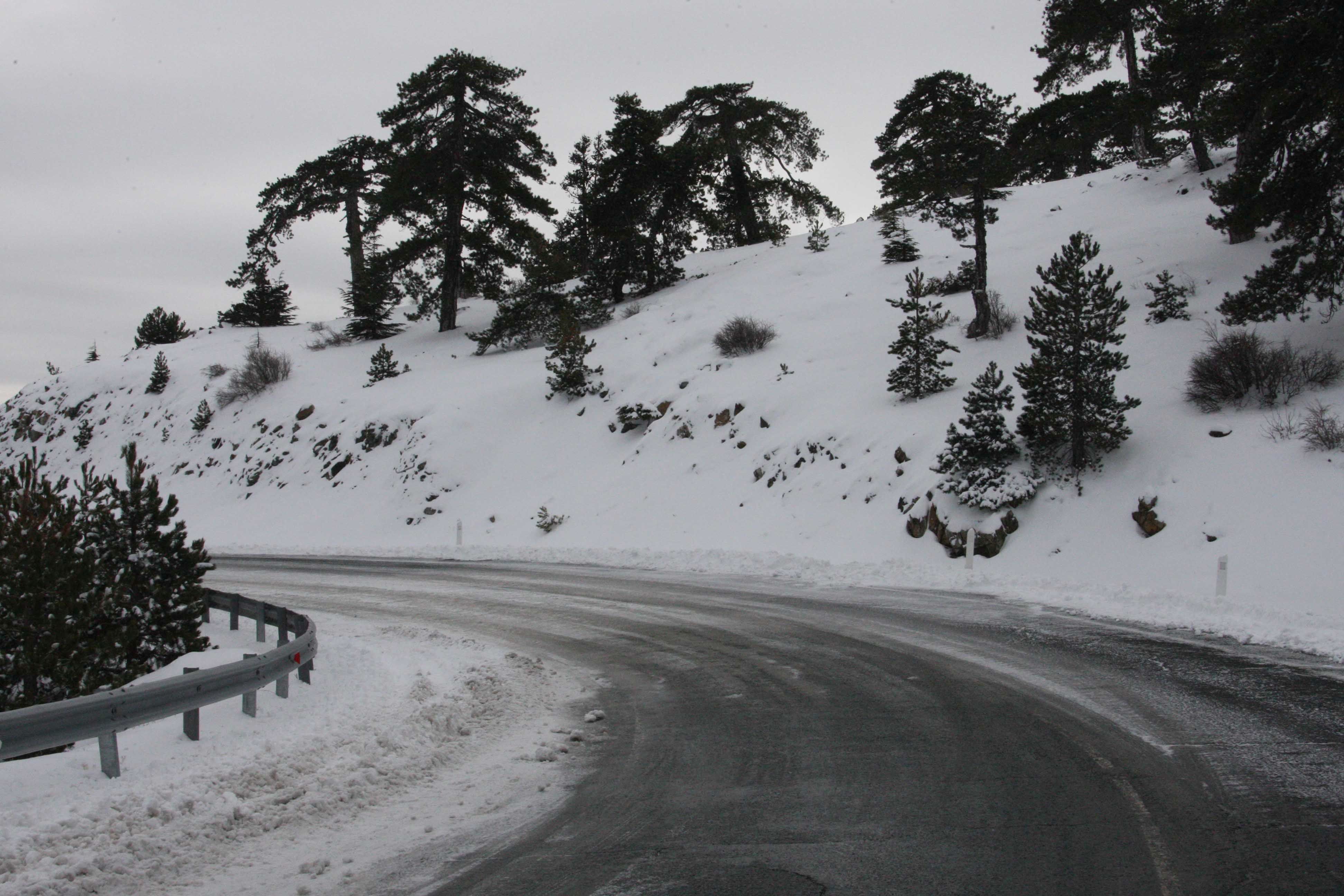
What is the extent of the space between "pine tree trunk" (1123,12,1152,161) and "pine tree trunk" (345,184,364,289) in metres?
36.5

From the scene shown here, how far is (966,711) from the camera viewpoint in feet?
22.0

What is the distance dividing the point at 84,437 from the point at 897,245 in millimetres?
39167

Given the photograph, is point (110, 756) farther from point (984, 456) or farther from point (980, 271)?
point (980, 271)

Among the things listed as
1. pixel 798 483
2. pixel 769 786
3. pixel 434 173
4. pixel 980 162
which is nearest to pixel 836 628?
pixel 769 786

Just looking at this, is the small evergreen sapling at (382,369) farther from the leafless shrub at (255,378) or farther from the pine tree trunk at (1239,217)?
the pine tree trunk at (1239,217)

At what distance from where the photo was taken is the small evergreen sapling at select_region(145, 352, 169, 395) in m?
41.0

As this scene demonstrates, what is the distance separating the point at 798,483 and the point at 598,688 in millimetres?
12728

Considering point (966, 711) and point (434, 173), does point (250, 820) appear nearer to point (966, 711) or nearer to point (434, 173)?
point (966, 711)

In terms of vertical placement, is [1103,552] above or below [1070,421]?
below

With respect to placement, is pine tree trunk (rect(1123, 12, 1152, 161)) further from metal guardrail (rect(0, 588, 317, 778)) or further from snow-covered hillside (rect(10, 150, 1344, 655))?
metal guardrail (rect(0, 588, 317, 778))

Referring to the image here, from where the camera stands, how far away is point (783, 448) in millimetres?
21641

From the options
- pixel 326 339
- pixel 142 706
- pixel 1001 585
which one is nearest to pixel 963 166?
pixel 1001 585

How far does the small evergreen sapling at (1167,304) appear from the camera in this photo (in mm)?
19328

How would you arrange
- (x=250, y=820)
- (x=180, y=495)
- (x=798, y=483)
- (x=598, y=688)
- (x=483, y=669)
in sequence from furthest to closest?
(x=180, y=495), (x=798, y=483), (x=483, y=669), (x=598, y=688), (x=250, y=820)
